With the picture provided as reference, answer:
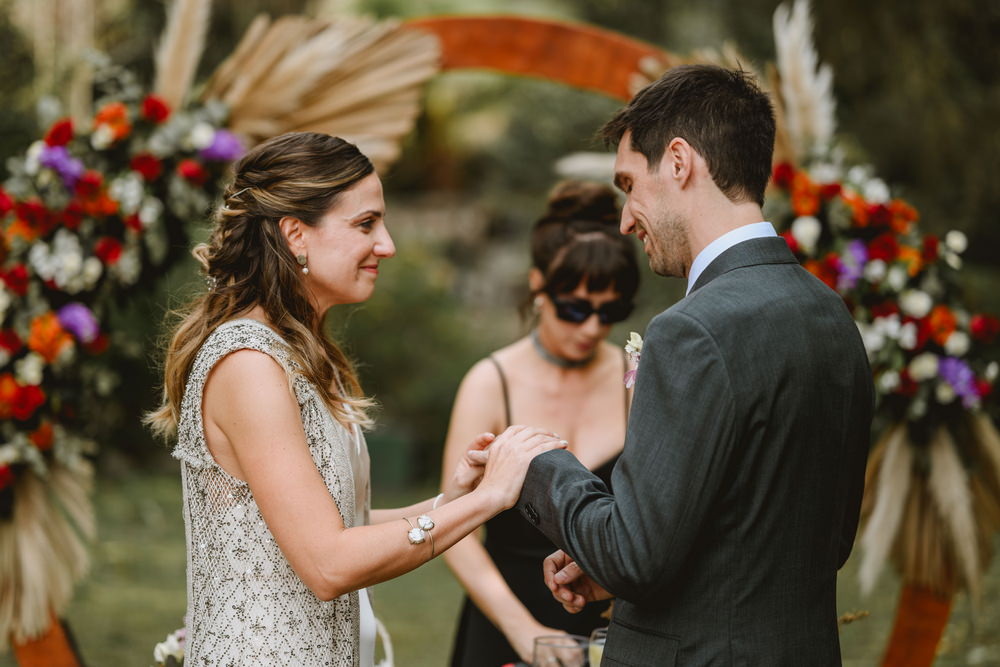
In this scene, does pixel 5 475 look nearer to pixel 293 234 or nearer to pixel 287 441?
pixel 293 234

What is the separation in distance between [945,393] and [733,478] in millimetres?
2664

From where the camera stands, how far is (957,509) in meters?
4.26

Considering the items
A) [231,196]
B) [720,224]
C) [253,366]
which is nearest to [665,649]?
[720,224]

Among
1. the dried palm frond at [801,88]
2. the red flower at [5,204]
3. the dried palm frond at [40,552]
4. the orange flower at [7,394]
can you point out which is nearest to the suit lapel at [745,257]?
the dried palm frond at [801,88]

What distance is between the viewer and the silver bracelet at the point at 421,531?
2.33 metres

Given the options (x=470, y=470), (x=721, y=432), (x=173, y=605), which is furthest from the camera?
(x=173, y=605)

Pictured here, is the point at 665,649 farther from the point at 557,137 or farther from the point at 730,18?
the point at 557,137

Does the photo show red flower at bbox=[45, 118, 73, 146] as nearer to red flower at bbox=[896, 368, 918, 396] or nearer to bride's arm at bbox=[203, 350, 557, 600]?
bride's arm at bbox=[203, 350, 557, 600]

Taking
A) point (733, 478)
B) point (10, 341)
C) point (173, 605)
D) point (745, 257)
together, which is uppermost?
point (745, 257)

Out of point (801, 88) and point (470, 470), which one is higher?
point (801, 88)

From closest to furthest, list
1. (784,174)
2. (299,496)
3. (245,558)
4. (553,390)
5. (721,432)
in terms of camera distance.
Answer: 1. (721,432)
2. (299,496)
3. (245,558)
4. (553,390)
5. (784,174)

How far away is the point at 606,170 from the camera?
4473mm

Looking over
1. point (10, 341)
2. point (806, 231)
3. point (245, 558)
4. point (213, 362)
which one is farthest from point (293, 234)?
point (806, 231)

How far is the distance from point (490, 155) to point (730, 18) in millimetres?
8847
